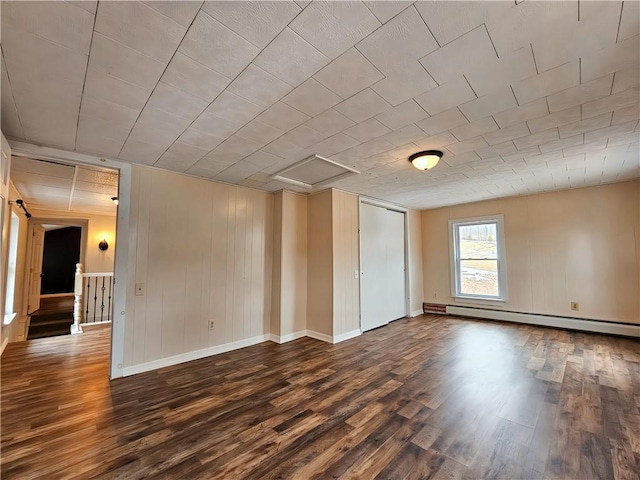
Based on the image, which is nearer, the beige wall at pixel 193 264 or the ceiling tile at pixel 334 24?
the ceiling tile at pixel 334 24

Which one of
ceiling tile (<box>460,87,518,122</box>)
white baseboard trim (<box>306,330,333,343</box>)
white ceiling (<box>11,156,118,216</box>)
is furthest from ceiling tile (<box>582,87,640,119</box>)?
white ceiling (<box>11,156,118,216</box>)

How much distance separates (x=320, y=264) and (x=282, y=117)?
2.82 m

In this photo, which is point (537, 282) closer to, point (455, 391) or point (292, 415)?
point (455, 391)

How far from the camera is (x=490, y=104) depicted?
2.17m

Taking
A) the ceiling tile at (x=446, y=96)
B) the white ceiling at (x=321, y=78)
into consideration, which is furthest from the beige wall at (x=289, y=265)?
the ceiling tile at (x=446, y=96)

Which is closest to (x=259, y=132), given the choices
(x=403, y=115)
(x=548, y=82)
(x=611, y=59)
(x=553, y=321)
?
(x=403, y=115)

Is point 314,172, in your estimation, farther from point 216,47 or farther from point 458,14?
point 458,14

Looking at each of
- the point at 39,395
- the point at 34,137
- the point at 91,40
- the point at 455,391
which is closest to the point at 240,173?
the point at 34,137

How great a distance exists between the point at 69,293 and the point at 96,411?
10798mm

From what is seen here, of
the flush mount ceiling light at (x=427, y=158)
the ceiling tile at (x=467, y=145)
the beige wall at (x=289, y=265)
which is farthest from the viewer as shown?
the beige wall at (x=289, y=265)

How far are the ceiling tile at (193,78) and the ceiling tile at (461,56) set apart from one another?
1.34 meters

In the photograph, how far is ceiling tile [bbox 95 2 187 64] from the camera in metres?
1.32

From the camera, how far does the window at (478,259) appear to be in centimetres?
570

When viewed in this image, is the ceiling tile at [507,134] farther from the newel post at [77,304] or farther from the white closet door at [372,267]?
the newel post at [77,304]
